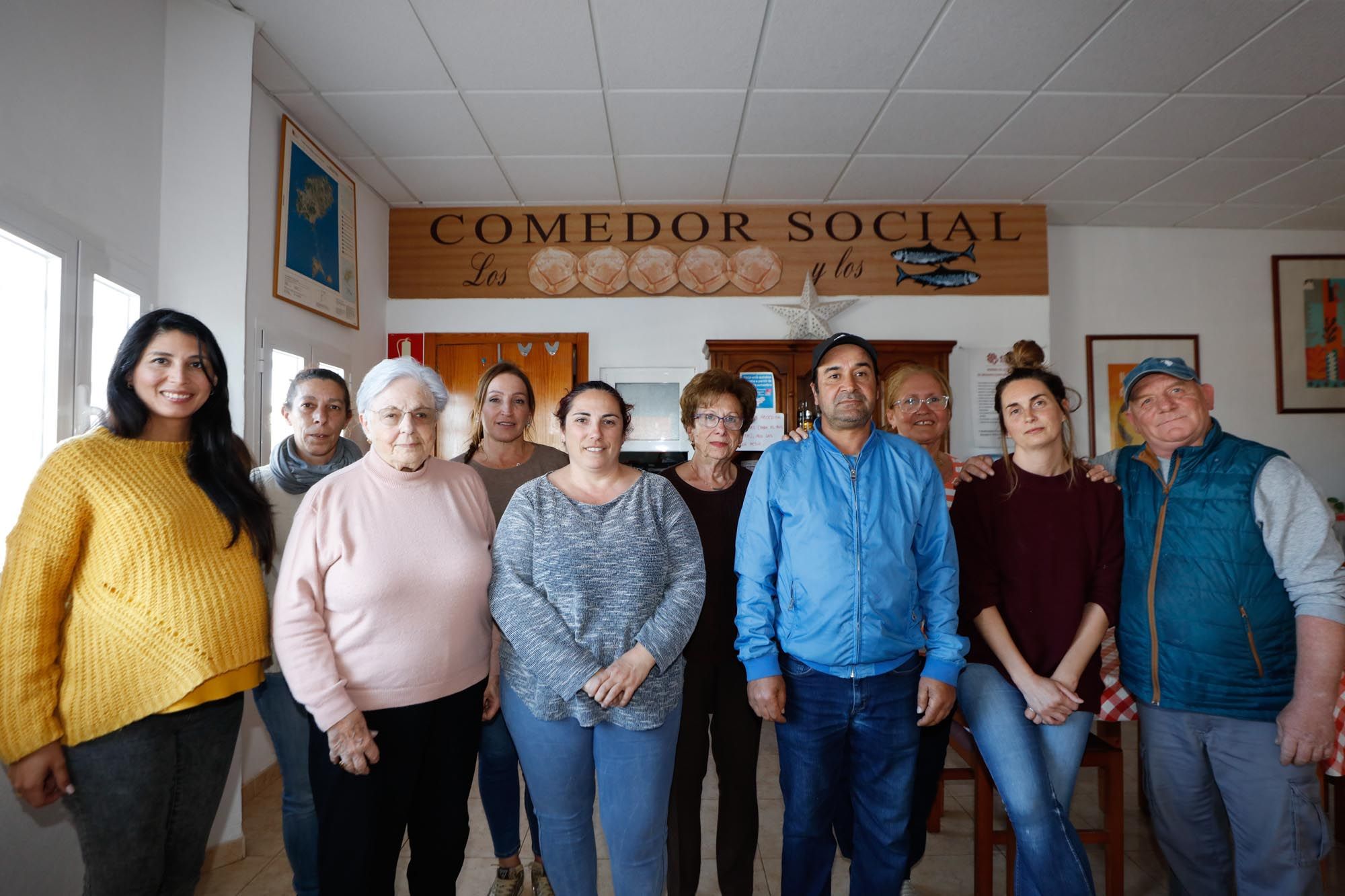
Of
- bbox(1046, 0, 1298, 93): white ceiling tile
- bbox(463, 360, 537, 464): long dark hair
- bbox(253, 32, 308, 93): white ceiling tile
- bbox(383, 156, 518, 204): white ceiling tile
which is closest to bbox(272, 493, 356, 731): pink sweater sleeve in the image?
bbox(463, 360, 537, 464): long dark hair

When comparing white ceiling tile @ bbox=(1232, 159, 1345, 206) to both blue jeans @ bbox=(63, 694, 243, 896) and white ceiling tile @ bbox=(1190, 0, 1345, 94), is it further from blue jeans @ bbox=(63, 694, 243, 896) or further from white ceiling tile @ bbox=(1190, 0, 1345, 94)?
blue jeans @ bbox=(63, 694, 243, 896)

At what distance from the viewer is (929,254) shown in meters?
4.57

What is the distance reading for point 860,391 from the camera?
66.2 inches

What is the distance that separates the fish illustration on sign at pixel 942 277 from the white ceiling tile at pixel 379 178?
3408 millimetres

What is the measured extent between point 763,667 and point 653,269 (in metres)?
3.47

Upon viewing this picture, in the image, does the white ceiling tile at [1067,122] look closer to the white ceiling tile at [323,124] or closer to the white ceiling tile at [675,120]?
the white ceiling tile at [675,120]

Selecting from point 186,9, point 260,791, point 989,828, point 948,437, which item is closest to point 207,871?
point 260,791

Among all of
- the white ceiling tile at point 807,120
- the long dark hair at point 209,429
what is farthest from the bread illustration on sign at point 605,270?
the long dark hair at point 209,429

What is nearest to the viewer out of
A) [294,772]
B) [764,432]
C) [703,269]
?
[294,772]

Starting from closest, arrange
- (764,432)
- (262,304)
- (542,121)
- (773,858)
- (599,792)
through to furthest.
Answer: (599,792) < (773,858) < (262,304) < (542,121) < (764,432)

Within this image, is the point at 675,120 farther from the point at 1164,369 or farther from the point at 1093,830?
the point at 1093,830

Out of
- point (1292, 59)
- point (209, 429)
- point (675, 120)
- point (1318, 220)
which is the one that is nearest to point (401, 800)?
point (209, 429)

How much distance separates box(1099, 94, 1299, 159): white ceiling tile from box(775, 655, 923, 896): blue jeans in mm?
3464

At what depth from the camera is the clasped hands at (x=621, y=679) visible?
1476mm
